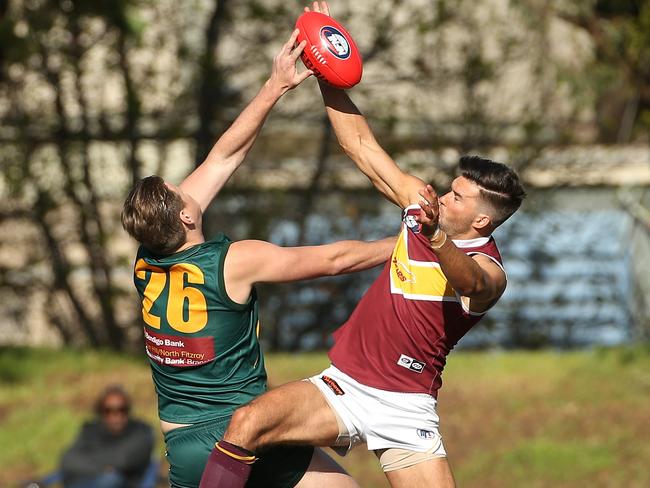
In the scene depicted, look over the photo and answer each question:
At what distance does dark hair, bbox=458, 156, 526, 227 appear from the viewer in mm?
5266

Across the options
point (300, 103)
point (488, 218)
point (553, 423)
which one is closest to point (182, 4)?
point (300, 103)

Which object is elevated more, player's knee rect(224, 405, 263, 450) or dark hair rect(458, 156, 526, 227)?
dark hair rect(458, 156, 526, 227)

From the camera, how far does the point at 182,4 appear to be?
41.8ft

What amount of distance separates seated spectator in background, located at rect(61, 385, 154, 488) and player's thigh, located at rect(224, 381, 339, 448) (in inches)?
168

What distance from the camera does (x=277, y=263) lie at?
199 inches

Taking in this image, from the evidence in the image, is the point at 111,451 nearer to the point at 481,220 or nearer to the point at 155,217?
the point at 155,217

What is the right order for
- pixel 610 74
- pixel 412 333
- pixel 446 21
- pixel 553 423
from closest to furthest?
pixel 412 333 < pixel 553 423 < pixel 446 21 < pixel 610 74

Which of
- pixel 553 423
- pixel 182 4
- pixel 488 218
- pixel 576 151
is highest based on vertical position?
pixel 182 4

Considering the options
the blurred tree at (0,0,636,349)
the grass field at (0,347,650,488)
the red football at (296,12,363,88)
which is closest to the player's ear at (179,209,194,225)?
the red football at (296,12,363,88)

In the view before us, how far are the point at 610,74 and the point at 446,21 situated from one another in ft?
6.98

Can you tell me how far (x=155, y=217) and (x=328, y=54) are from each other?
119cm

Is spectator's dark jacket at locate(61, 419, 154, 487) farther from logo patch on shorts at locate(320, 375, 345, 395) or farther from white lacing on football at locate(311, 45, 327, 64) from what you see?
white lacing on football at locate(311, 45, 327, 64)

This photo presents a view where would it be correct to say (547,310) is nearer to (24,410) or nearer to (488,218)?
(24,410)

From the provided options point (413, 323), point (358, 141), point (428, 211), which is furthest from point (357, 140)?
point (428, 211)
